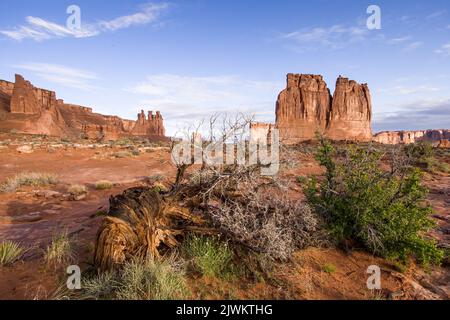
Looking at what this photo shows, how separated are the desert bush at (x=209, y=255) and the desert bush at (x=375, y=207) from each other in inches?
79.4

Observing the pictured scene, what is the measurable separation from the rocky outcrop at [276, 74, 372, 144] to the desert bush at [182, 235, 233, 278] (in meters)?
74.9

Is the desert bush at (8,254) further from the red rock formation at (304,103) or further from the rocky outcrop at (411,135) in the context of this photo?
→ the rocky outcrop at (411,135)

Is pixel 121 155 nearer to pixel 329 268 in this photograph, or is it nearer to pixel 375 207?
pixel 375 207

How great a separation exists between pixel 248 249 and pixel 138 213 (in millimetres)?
1753

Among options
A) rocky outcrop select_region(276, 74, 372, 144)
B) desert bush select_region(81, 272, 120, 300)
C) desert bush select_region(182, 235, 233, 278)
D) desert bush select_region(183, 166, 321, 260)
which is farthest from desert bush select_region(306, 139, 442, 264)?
rocky outcrop select_region(276, 74, 372, 144)

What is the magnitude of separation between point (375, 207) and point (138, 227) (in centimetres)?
397

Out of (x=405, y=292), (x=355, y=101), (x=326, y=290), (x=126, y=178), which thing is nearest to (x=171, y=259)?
(x=326, y=290)

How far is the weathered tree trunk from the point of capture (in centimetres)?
399

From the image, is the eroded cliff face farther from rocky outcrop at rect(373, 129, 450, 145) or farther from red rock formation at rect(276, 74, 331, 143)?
red rock formation at rect(276, 74, 331, 143)

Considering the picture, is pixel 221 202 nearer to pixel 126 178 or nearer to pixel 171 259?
Result: pixel 171 259

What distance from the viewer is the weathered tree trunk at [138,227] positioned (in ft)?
13.1

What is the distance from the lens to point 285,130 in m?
4.81

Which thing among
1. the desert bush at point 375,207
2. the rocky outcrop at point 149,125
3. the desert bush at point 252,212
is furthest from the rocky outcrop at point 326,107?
the desert bush at point 252,212

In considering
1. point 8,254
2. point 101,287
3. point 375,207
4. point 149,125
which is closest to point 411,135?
point 149,125
